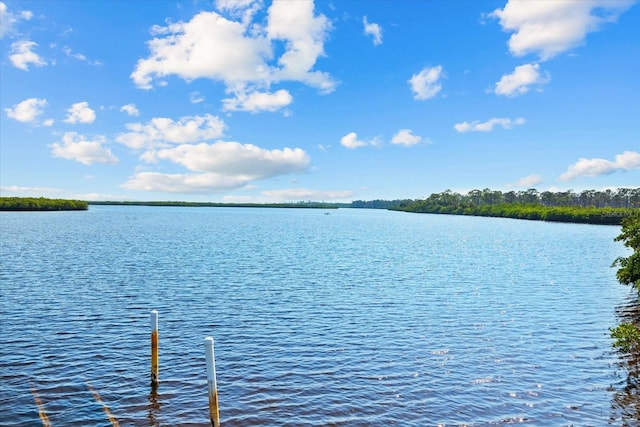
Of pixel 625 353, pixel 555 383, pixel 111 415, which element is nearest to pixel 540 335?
pixel 625 353

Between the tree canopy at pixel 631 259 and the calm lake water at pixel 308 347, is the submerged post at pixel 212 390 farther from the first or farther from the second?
the tree canopy at pixel 631 259

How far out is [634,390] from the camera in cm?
1820

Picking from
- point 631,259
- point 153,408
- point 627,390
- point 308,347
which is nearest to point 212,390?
point 153,408

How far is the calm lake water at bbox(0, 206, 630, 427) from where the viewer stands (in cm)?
1623

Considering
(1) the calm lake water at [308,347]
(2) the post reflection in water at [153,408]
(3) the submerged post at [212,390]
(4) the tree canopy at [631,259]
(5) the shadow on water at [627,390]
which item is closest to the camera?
(3) the submerged post at [212,390]

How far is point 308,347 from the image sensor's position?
2347cm

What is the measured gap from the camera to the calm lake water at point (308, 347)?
53.3ft

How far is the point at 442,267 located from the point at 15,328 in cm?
4507

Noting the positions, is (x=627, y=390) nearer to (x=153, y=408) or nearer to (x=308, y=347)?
(x=308, y=347)

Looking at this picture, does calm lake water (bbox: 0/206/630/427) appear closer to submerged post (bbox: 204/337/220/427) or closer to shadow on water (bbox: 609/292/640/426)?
shadow on water (bbox: 609/292/640/426)

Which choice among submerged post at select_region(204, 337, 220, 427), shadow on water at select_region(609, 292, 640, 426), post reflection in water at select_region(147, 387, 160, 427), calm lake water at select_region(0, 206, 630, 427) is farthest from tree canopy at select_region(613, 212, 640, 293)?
post reflection in water at select_region(147, 387, 160, 427)

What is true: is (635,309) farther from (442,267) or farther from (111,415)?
(111,415)

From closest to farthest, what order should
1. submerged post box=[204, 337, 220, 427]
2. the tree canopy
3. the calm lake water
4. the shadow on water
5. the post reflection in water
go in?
submerged post box=[204, 337, 220, 427] → the post reflection in water → the shadow on water → the calm lake water → the tree canopy

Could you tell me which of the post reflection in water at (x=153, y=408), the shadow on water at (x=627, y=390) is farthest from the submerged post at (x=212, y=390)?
the shadow on water at (x=627, y=390)
